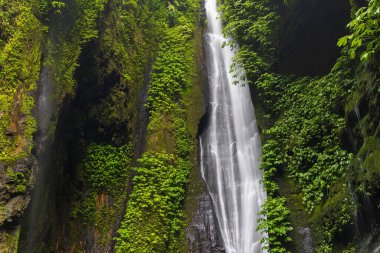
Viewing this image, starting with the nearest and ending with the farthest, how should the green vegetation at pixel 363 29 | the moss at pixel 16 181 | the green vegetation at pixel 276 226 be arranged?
1. the green vegetation at pixel 363 29
2. the moss at pixel 16 181
3. the green vegetation at pixel 276 226

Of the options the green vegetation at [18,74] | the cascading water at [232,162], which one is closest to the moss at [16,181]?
the green vegetation at [18,74]

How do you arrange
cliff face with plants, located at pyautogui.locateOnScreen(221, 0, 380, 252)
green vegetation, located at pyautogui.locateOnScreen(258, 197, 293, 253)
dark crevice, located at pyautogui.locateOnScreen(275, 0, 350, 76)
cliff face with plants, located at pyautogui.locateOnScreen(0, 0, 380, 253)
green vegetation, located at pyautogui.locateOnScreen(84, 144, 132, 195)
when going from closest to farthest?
cliff face with plants, located at pyautogui.locateOnScreen(221, 0, 380, 252) → cliff face with plants, located at pyautogui.locateOnScreen(0, 0, 380, 253) → green vegetation, located at pyautogui.locateOnScreen(258, 197, 293, 253) → dark crevice, located at pyautogui.locateOnScreen(275, 0, 350, 76) → green vegetation, located at pyautogui.locateOnScreen(84, 144, 132, 195)

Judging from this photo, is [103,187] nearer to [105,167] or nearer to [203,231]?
[105,167]

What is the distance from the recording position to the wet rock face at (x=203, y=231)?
387 inches

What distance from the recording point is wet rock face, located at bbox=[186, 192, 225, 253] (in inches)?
387

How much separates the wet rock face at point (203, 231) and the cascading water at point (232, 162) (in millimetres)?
344

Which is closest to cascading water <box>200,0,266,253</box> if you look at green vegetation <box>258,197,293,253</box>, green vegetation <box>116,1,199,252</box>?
green vegetation <box>116,1,199,252</box>

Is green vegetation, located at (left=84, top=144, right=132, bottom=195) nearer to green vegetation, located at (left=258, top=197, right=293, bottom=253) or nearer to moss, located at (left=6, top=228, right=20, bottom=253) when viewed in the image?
moss, located at (left=6, top=228, right=20, bottom=253)

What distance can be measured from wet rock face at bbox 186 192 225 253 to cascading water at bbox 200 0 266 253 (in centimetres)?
34

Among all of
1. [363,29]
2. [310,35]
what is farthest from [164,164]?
[363,29]

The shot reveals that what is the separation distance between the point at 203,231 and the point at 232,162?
286cm

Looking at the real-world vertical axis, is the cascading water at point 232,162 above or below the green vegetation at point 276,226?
above

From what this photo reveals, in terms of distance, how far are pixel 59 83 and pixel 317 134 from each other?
21.6 ft

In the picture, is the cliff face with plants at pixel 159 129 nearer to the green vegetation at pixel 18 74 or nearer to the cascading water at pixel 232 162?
the green vegetation at pixel 18 74
